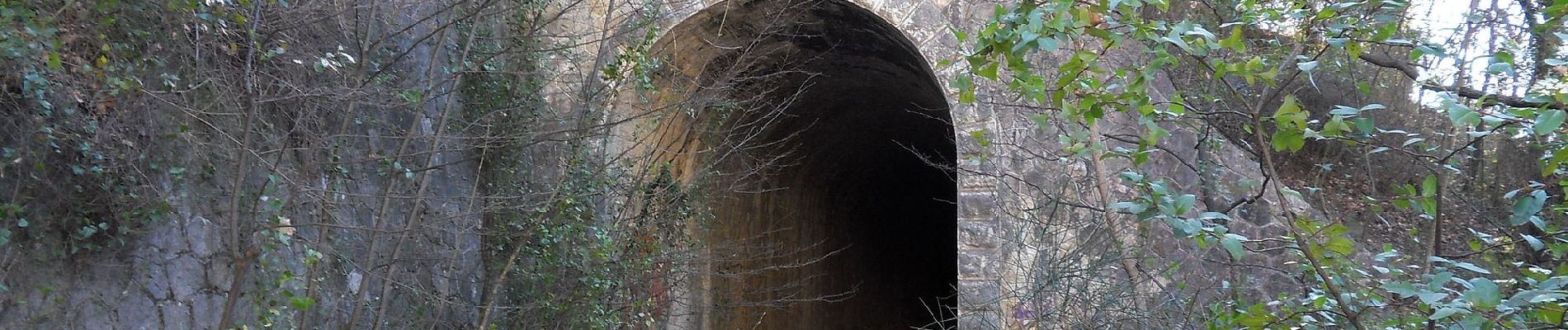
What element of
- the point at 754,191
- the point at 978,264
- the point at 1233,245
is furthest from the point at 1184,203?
the point at 754,191

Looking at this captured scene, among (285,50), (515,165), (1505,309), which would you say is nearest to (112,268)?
(285,50)

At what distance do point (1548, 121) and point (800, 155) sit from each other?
8.38m

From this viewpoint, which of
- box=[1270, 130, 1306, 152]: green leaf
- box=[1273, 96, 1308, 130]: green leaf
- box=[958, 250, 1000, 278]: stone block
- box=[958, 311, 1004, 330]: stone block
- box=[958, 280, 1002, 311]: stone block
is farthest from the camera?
box=[958, 250, 1000, 278]: stone block

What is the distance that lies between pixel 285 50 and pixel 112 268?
38.2 inches

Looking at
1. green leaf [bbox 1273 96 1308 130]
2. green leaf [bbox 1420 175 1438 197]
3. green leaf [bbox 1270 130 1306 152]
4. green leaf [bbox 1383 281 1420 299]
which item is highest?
green leaf [bbox 1273 96 1308 130]

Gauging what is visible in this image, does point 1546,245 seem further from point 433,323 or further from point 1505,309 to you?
point 433,323

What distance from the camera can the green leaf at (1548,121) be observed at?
2105 mm

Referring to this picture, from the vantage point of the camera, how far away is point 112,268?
406cm

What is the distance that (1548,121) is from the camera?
6.98 feet

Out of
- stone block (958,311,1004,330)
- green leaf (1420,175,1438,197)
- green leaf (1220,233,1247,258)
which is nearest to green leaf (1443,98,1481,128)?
green leaf (1420,175,1438,197)

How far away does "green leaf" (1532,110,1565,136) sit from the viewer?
211 cm

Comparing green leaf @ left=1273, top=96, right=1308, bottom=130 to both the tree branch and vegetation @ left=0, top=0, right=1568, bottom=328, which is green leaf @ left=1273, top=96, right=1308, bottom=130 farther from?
the tree branch

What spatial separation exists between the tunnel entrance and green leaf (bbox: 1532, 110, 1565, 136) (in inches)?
140

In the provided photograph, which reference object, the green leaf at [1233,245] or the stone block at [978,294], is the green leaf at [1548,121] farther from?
the stone block at [978,294]
